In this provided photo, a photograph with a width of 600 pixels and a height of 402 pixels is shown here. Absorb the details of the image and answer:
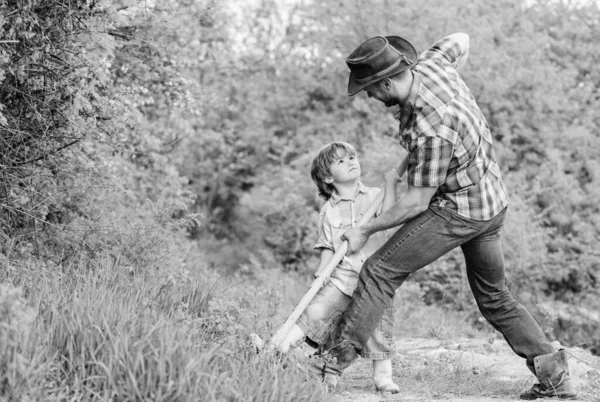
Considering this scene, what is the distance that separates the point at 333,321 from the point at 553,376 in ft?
4.20

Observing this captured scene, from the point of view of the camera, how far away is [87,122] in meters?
5.18

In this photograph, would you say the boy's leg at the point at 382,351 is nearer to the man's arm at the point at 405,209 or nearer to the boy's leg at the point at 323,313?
the boy's leg at the point at 323,313

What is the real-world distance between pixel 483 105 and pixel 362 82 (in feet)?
25.8

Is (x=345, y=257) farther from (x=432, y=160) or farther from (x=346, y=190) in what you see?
(x=432, y=160)

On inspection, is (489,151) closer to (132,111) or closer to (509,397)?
(509,397)

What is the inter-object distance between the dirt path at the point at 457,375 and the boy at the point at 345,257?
258 millimetres

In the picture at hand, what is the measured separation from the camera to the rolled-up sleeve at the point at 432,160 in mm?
4301

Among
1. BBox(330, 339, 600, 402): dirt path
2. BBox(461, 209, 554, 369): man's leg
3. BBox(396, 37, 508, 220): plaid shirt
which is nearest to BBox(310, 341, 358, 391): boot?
BBox(330, 339, 600, 402): dirt path

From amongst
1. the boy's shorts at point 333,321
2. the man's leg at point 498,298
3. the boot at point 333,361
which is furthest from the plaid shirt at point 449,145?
the boot at point 333,361

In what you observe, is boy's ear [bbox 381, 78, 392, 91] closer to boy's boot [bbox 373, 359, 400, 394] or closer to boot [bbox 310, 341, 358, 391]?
boot [bbox 310, 341, 358, 391]

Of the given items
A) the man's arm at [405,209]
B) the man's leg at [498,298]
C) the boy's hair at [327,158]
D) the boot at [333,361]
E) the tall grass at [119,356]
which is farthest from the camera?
the boy's hair at [327,158]

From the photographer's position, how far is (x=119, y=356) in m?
3.52

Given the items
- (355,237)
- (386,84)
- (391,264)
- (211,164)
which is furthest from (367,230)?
(211,164)

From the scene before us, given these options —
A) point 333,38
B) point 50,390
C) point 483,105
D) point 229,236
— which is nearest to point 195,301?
point 50,390
